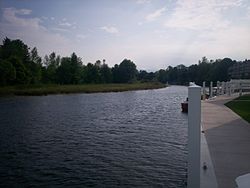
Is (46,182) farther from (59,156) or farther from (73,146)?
(73,146)

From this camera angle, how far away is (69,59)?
7944 centimetres

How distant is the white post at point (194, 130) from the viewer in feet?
12.5

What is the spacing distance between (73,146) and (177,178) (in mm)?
5623

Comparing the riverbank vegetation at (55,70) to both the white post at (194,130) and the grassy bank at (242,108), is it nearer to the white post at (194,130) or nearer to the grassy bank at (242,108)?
the grassy bank at (242,108)

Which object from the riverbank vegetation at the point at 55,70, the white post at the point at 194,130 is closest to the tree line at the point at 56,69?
the riverbank vegetation at the point at 55,70

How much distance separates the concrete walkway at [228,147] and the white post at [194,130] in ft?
5.65

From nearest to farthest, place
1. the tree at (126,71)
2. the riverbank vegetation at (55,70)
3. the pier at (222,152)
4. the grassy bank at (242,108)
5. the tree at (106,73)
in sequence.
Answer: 1. the pier at (222,152)
2. the grassy bank at (242,108)
3. the riverbank vegetation at (55,70)
4. the tree at (106,73)
5. the tree at (126,71)

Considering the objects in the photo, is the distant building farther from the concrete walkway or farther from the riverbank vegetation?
the concrete walkway

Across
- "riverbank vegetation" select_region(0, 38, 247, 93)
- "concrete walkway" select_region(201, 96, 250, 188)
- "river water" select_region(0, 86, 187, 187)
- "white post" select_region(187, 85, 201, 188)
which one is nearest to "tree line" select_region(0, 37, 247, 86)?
"riverbank vegetation" select_region(0, 38, 247, 93)

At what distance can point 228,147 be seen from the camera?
843 cm

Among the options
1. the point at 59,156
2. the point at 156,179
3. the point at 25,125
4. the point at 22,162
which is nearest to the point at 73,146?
the point at 59,156

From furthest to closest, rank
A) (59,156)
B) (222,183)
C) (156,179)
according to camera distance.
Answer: (59,156), (156,179), (222,183)

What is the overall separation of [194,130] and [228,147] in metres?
4.92

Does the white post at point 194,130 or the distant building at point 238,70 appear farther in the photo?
the distant building at point 238,70
